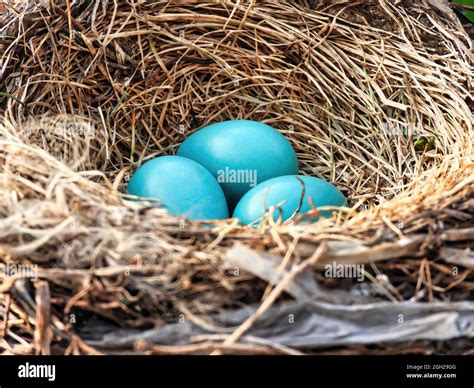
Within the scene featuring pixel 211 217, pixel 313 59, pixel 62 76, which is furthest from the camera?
pixel 313 59

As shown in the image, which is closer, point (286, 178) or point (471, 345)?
point (471, 345)

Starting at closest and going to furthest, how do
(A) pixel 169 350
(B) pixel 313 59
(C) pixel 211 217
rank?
(A) pixel 169 350 → (C) pixel 211 217 → (B) pixel 313 59

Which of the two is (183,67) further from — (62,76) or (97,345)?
(97,345)
